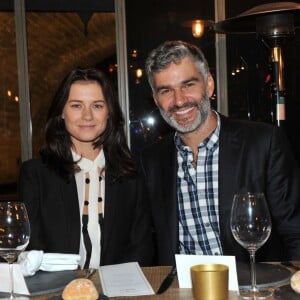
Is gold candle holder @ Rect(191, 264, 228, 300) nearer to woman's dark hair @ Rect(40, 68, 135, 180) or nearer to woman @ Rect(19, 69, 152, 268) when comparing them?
woman @ Rect(19, 69, 152, 268)

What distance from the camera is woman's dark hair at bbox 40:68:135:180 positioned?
7.84 ft

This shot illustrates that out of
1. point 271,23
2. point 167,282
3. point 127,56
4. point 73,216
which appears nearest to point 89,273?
point 167,282

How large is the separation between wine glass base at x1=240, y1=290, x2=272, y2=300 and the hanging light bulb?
440cm

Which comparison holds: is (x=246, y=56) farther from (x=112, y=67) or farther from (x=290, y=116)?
(x=112, y=67)

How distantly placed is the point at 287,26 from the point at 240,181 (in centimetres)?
174

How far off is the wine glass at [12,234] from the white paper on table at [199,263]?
417 millimetres

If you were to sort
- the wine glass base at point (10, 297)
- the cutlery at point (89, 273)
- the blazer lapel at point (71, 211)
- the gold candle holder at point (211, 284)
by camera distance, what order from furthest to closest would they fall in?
the blazer lapel at point (71, 211) → the cutlery at point (89, 273) → the wine glass base at point (10, 297) → the gold candle holder at point (211, 284)

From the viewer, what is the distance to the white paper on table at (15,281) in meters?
1.49

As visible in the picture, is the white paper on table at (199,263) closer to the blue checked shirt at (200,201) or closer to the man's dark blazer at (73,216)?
the blue checked shirt at (200,201)

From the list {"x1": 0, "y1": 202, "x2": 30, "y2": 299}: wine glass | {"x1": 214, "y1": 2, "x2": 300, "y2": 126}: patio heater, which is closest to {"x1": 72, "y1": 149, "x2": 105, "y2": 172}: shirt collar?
{"x1": 0, "y1": 202, "x2": 30, "y2": 299}: wine glass

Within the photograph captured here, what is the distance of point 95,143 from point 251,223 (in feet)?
3.91

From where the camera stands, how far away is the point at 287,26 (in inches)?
142

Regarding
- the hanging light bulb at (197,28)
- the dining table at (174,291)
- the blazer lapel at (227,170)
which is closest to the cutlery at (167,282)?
the dining table at (174,291)

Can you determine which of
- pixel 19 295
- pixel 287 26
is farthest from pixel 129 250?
pixel 287 26
